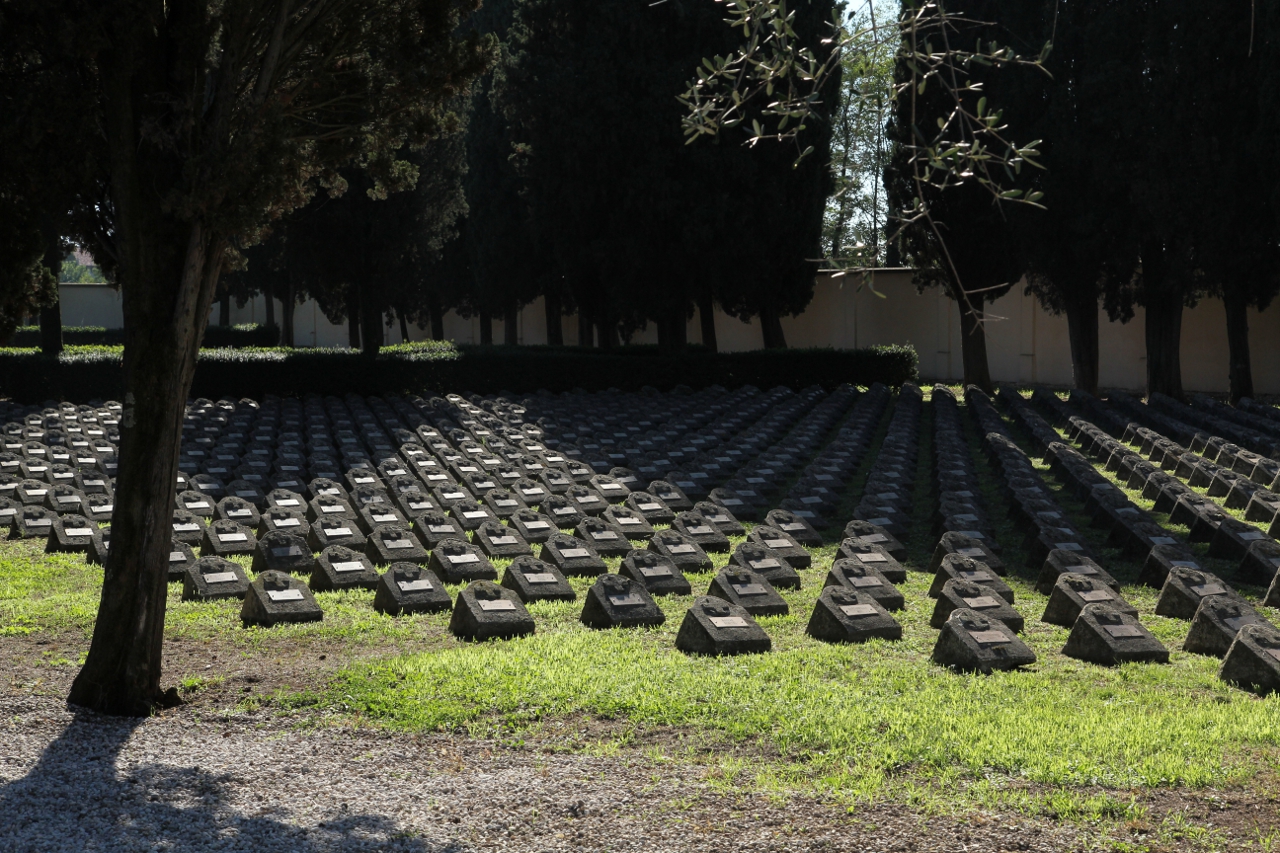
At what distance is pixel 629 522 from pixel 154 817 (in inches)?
245

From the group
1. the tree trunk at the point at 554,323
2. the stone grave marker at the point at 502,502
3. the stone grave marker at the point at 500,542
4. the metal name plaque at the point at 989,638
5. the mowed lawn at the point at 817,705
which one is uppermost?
the tree trunk at the point at 554,323

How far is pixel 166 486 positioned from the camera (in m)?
5.25

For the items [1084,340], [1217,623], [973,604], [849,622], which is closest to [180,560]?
[849,622]

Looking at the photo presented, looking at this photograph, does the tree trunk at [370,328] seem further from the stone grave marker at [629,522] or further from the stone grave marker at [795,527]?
the stone grave marker at [795,527]

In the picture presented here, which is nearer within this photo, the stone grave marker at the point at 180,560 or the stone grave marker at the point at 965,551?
the stone grave marker at the point at 180,560

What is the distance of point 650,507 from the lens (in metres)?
10.7

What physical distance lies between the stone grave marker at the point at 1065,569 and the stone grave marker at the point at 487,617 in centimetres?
347

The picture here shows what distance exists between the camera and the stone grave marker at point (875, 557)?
27.1 feet

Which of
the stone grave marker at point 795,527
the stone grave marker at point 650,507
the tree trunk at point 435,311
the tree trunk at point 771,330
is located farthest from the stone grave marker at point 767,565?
the tree trunk at point 435,311

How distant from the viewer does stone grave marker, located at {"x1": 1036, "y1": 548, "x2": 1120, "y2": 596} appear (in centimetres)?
774

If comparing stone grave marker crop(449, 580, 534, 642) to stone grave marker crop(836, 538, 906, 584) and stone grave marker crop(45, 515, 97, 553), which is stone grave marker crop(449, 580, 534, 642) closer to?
stone grave marker crop(836, 538, 906, 584)

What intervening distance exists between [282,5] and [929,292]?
29438 mm

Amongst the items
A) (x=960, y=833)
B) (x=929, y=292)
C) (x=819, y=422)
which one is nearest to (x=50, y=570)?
(x=960, y=833)

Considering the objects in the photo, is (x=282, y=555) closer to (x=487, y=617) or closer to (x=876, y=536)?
(x=487, y=617)
